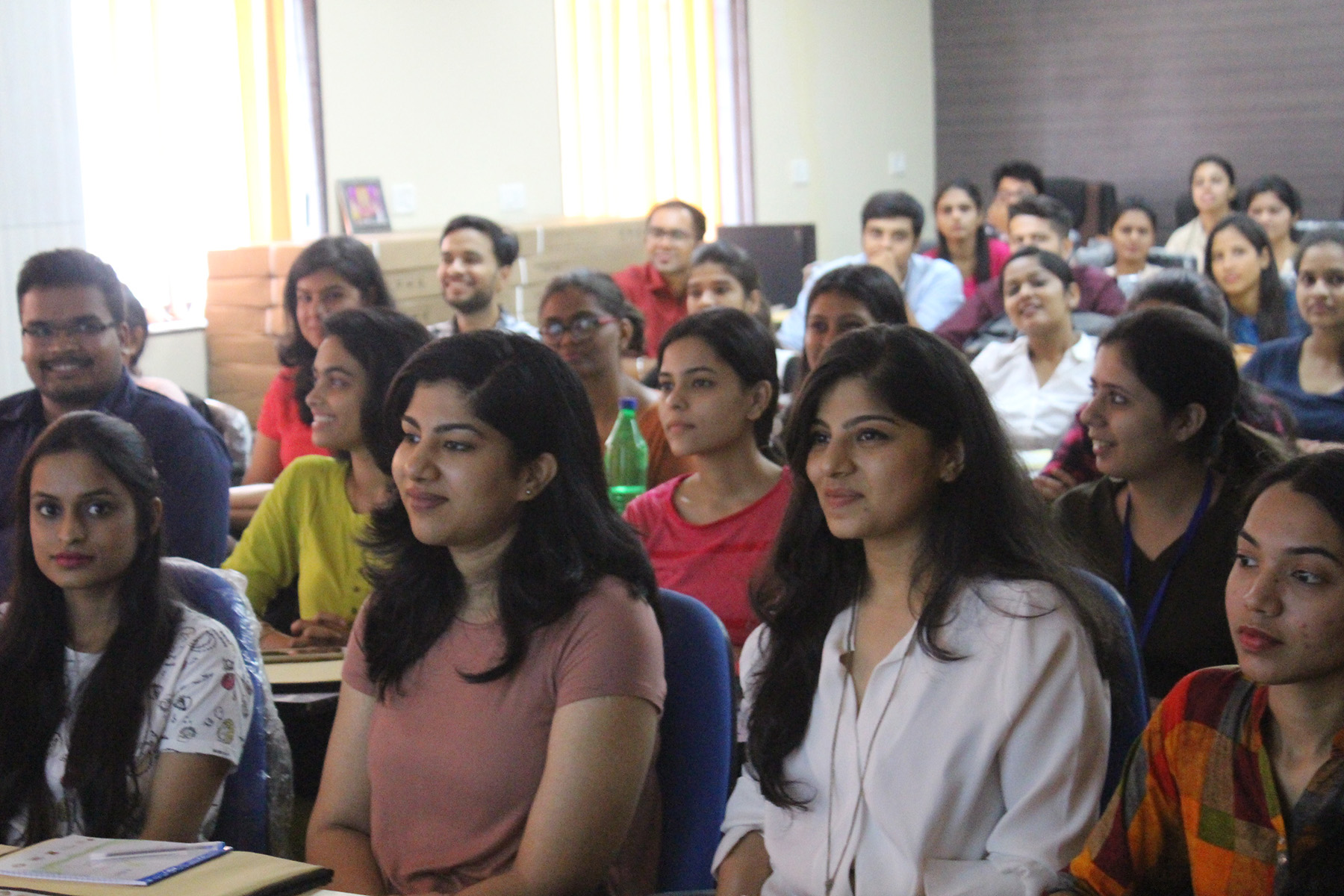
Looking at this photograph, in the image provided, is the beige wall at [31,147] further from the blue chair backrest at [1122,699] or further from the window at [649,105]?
the window at [649,105]

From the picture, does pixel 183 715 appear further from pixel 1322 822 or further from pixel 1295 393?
pixel 1295 393

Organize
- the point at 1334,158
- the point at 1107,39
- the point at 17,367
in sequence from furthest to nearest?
the point at 1107,39, the point at 1334,158, the point at 17,367

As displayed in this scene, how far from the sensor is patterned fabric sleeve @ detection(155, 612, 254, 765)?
186cm

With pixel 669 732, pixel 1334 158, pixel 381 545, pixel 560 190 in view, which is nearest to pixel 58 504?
pixel 381 545

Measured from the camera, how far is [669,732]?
179 centimetres

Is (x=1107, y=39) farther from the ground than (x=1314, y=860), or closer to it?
farther from the ground

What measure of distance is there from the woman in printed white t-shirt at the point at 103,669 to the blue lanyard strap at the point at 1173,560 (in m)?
1.37

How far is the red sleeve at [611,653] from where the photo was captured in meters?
1.66

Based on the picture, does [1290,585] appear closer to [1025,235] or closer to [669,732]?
[669,732]

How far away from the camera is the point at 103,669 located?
1900 millimetres

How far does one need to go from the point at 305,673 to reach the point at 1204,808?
1.40 metres

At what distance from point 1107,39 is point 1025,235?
413cm

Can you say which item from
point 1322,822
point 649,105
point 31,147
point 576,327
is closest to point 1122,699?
point 1322,822

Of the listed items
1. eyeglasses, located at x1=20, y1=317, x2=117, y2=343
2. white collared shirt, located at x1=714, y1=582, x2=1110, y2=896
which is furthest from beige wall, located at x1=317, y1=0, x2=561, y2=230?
white collared shirt, located at x1=714, y1=582, x2=1110, y2=896
